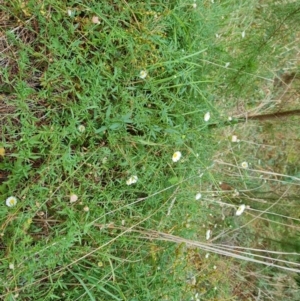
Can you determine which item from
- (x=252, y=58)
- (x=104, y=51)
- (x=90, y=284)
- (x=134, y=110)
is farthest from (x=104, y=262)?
(x=252, y=58)

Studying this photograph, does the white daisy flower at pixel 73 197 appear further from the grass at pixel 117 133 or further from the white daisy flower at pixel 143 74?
the white daisy flower at pixel 143 74

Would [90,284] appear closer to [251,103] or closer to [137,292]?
[137,292]

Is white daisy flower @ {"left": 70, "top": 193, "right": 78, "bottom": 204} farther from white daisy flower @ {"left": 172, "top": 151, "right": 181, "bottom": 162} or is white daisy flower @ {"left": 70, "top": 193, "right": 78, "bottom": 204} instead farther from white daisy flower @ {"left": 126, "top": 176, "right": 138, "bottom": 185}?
white daisy flower @ {"left": 172, "top": 151, "right": 181, "bottom": 162}

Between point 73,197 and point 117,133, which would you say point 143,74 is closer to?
point 117,133

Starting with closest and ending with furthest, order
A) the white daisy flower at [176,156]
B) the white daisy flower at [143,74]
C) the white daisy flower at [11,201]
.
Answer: the white daisy flower at [11,201] < the white daisy flower at [143,74] < the white daisy flower at [176,156]

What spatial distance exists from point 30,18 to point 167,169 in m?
0.87

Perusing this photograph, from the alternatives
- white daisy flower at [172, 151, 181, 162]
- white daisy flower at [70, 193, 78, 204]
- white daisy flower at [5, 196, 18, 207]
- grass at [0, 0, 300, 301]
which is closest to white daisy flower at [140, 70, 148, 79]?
grass at [0, 0, 300, 301]

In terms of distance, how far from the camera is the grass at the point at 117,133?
5.21 ft

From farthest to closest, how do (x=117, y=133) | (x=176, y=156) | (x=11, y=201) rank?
1. (x=176, y=156)
2. (x=117, y=133)
3. (x=11, y=201)

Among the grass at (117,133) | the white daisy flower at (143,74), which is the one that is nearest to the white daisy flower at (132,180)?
the grass at (117,133)

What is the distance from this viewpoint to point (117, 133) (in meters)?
1.73

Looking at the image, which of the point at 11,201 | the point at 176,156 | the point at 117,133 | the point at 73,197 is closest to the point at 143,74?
the point at 117,133

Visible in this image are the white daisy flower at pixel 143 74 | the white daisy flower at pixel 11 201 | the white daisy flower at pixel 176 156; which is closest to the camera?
the white daisy flower at pixel 11 201

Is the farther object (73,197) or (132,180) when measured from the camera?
(132,180)
